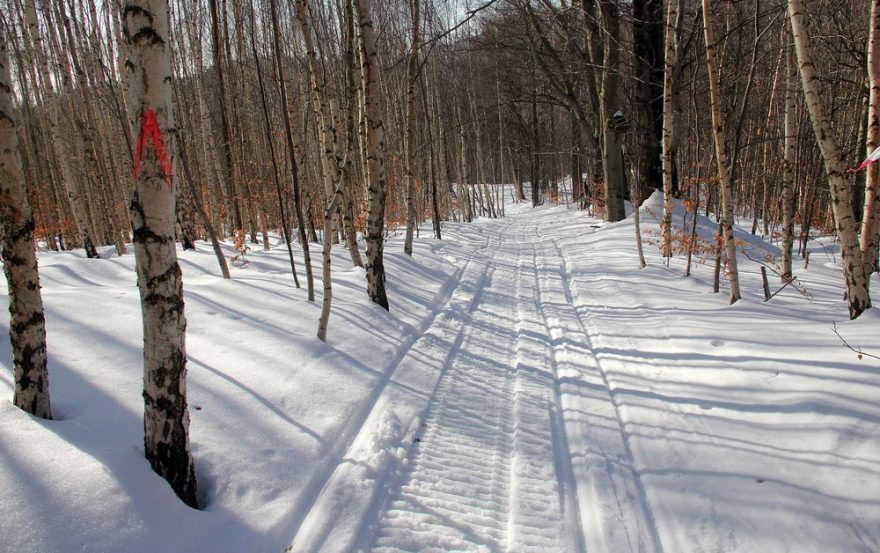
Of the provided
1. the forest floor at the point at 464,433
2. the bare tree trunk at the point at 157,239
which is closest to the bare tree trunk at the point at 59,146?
the forest floor at the point at 464,433

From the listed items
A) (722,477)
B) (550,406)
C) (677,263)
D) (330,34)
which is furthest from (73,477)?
(330,34)

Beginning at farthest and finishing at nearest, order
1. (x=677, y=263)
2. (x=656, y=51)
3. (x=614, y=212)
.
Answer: (x=614, y=212)
(x=656, y=51)
(x=677, y=263)

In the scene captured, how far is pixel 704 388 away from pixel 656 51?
38.4ft

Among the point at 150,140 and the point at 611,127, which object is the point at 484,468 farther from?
the point at 611,127

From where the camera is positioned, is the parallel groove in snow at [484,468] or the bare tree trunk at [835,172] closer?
the parallel groove in snow at [484,468]

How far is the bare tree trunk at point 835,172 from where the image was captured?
4.50m

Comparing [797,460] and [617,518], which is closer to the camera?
[617,518]

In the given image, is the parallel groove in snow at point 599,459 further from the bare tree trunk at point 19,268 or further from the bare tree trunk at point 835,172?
the bare tree trunk at point 19,268

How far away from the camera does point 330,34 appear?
45.3 ft

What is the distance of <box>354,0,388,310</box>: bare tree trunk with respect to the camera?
653cm

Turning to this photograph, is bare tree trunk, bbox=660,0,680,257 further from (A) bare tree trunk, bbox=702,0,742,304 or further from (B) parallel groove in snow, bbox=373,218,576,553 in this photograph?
(B) parallel groove in snow, bbox=373,218,576,553

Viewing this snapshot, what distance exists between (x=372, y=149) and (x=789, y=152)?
606cm

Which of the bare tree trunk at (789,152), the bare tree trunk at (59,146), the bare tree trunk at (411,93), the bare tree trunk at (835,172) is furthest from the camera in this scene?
the bare tree trunk at (411,93)

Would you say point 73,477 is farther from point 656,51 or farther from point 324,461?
point 656,51
